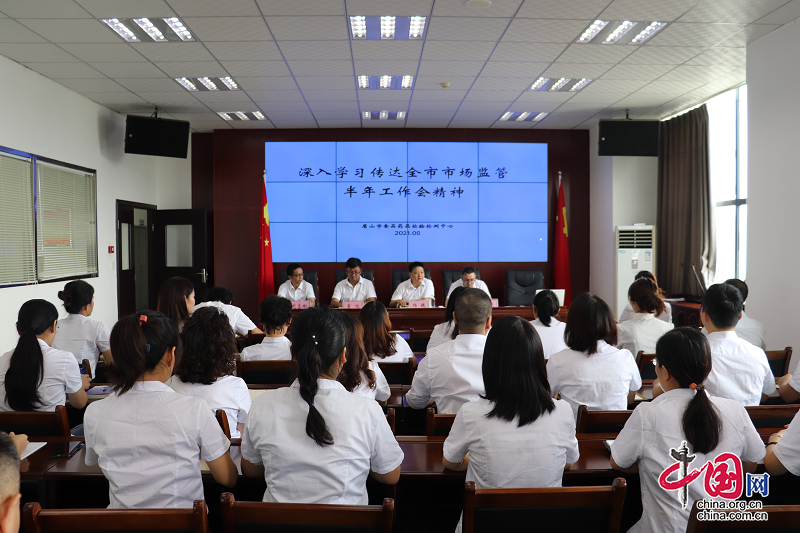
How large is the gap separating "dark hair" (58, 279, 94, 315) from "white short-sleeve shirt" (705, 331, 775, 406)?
360 cm

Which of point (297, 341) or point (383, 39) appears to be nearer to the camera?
point (297, 341)

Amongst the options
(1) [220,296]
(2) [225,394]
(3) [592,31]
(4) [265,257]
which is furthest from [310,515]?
(4) [265,257]

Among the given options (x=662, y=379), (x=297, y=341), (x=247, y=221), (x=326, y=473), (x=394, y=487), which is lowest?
(x=394, y=487)

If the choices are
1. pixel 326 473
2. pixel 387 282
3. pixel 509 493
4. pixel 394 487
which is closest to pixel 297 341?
pixel 326 473

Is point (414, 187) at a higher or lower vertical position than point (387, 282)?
higher

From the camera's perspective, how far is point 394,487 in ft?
6.31

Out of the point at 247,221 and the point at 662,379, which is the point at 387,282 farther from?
the point at 662,379

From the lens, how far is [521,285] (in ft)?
28.0

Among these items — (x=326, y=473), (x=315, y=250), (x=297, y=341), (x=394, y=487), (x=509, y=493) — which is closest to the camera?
(x=509, y=493)

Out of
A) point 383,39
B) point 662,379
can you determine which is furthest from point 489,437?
point 383,39

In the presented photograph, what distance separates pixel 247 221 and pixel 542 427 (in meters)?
7.72

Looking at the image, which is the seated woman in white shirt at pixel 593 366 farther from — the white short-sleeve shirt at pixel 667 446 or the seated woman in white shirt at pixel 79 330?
the seated woman in white shirt at pixel 79 330

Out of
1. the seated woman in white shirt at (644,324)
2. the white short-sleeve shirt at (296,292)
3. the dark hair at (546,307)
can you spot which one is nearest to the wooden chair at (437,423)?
the dark hair at (546,307)

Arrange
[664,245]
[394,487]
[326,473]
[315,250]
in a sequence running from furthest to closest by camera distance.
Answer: [315,250], [664,245], [394,487], [326,473]
